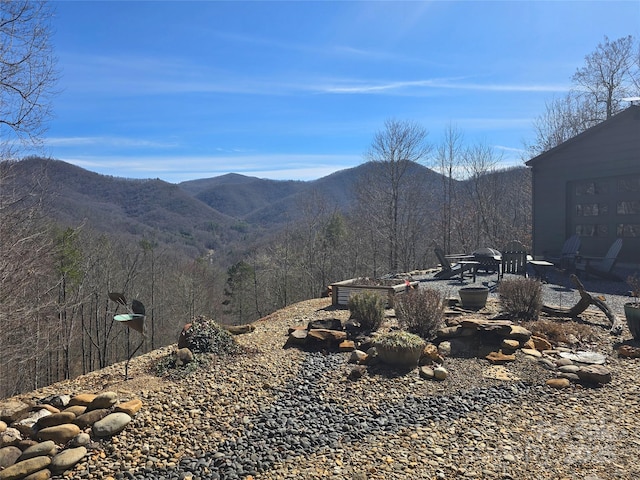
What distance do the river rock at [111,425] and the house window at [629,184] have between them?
13.7m

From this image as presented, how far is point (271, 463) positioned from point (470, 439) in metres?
1.63

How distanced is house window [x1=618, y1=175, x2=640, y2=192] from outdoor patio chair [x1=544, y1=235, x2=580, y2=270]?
5.90ft

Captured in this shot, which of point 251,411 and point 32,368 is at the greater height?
point 251,411

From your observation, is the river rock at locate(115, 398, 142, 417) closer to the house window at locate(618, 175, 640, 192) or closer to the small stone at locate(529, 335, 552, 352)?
the small stone at locate(529, 335, 552, 352)

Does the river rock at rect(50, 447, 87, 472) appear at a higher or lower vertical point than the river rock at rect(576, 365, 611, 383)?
lower

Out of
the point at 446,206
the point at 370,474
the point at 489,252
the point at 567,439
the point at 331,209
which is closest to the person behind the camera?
the point at 370,474

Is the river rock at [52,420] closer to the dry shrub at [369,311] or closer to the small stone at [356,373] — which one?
the small stone at [356,373]

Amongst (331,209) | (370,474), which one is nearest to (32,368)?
(370,474)

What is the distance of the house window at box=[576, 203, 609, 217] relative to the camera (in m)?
13.0

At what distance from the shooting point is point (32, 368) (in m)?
15.7

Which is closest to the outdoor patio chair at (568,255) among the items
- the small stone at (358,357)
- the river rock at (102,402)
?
the small stone at (358,357)

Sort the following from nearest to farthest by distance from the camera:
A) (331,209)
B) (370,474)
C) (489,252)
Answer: (370,474), (489,252), (331,209)

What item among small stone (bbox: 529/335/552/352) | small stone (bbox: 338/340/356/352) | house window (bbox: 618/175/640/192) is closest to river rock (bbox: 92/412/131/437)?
small stone (bbox: 338/340/356/352)

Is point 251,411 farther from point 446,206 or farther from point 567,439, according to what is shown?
point 446,206
